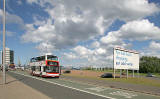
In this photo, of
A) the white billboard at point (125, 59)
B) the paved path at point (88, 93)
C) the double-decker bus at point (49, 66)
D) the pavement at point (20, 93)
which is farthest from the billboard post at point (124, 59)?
the pavement at point (20, 93)

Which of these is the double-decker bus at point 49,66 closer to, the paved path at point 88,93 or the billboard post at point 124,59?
the billboard post at point 124,59

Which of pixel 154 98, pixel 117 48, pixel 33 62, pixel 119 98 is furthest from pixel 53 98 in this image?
pixel 33 62

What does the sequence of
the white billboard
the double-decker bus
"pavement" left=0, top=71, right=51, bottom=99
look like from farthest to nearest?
1. the white billboard
2. the double-decker bus
3. "pavement" left=0, top=71, right=51, bottom=99

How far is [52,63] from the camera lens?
2894cm

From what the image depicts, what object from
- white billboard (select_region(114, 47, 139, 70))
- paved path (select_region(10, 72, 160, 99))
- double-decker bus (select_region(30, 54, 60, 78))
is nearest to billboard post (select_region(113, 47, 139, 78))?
white billboard (select_region(114, 47, 139, 70))

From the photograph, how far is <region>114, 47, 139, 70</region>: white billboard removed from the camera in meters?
30.1

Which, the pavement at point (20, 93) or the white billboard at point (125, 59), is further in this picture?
the white billboard at point (125, 59)

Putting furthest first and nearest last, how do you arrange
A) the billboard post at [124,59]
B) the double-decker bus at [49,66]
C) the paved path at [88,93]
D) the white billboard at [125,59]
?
the white billboard at [125,59] → the billboard post at [124,59] → the double-decker bus at [49,66] → the paved path at [88,93]

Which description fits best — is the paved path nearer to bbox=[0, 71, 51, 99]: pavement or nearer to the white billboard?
bbox=[0, 71, 51, 99]: pavement

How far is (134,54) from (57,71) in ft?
52.4

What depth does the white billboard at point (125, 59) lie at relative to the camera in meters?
30.1

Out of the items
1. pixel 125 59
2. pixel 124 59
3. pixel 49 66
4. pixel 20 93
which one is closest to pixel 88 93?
pixel 20 93

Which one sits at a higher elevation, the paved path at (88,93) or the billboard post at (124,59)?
the billboard post at (124,59)

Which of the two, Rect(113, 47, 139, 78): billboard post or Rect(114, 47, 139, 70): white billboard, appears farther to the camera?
Rect(114, 47, 139, 70): white billboard
